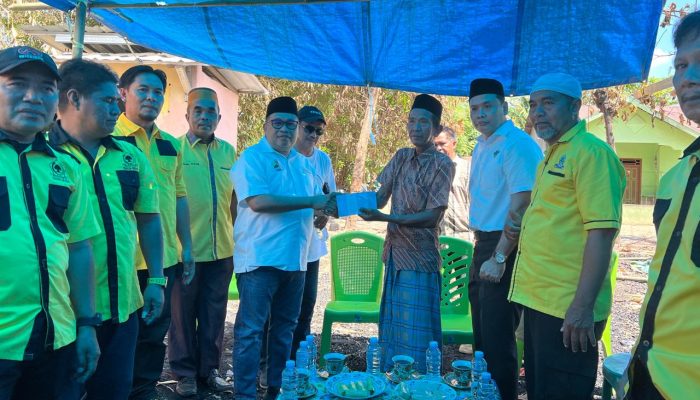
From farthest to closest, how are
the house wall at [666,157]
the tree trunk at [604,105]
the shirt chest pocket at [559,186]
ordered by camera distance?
the house wall at [666,157] < the tree trunk at [604,105] < the shirt chest pocket at [559,186]

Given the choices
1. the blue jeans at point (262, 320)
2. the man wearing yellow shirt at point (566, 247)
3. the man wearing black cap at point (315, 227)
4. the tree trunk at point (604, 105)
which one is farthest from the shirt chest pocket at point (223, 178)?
the tree trunk at point (604, 105)

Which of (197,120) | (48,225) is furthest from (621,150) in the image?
(48,225)

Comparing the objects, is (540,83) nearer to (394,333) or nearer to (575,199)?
(575,199)

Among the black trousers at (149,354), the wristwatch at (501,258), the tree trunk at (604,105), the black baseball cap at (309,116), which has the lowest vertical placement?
the black trousers at (149,354)

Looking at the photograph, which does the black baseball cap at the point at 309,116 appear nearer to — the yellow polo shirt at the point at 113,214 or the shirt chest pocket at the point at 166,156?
the shirt chest pocket at the point at 166,156

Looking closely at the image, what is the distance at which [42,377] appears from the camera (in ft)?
5.98

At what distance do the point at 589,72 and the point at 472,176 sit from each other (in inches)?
49.3

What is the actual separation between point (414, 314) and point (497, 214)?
2.94ft

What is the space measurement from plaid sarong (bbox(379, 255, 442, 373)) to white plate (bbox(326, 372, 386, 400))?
100 cm

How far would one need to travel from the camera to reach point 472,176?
3502 mm

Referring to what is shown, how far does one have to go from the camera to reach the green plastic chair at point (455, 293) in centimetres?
394

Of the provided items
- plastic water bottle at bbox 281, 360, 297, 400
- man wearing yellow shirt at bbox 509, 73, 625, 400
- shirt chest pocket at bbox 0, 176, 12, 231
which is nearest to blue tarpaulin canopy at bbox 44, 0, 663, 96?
man wearing yellow shirt at bbox 509, 73, 625, 400

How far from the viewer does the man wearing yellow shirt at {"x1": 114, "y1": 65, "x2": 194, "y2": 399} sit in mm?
3207

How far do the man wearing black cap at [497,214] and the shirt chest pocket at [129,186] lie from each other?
1997 mm
